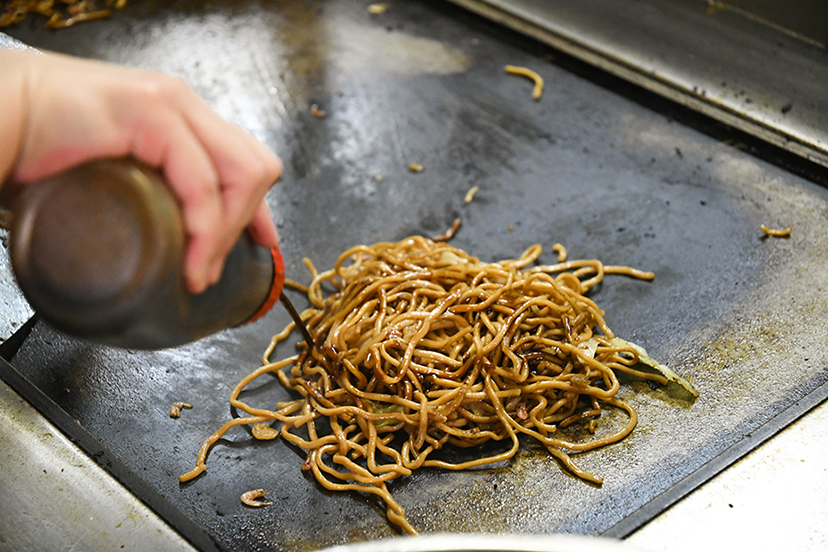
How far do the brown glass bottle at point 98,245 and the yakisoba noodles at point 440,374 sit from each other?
1.18 meters

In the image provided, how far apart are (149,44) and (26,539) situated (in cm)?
332

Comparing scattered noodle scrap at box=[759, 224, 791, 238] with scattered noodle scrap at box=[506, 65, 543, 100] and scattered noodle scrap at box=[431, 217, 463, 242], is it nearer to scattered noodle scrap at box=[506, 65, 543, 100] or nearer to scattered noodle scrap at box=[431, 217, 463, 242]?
scattered noodle scrap at box=[431, 217, 463, 242]

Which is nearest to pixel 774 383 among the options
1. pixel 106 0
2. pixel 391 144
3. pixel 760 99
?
pixel 760 99

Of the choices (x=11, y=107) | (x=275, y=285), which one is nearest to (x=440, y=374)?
Result: (x=275, y=285)

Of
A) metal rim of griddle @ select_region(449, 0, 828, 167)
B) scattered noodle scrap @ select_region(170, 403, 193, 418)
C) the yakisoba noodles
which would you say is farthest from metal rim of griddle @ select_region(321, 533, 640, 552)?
metal rim of griddle @ select_region(449, 0, 828, 167)

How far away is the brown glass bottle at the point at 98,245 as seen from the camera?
110cm

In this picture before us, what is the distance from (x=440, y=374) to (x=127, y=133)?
1.47 m

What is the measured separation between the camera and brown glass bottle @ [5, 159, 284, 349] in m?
1.10

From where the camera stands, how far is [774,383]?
2.25m

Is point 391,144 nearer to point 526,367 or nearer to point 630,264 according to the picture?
point 630,264

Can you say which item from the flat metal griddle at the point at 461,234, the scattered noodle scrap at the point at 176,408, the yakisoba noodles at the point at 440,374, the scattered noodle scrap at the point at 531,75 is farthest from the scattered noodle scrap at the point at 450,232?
the scattered noodle scrap at the point at 176,408

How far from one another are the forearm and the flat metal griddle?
108 cm

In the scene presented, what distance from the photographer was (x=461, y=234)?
313 centimetres

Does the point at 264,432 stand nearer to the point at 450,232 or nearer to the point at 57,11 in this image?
the point at 450,232
